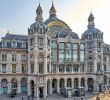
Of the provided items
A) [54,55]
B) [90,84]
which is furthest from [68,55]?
[90,84]

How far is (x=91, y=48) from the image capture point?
274ft

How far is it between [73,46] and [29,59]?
1988 cm

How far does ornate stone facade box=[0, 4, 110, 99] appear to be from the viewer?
69.4 m

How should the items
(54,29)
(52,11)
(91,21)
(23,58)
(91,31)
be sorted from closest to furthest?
(23,58) → (54,29) → (91,31) → (52,11) → (91,21)

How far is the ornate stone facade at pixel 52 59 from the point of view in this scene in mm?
69438

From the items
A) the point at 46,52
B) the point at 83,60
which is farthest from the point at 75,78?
the point at 46,52

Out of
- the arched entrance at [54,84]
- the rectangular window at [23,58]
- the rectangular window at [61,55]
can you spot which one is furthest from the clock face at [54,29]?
the arched entrance at [54,84]

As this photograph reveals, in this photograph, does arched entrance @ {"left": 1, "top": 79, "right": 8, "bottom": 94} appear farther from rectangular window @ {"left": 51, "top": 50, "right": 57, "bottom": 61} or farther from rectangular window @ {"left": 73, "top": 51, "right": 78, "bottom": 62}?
rectangular window @ {"left": 73, "top": 51, "right": 78, "bottom": 62}

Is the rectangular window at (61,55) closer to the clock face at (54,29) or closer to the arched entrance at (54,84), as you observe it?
the clock face at (54,29)

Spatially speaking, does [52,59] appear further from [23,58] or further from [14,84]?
[14,84]

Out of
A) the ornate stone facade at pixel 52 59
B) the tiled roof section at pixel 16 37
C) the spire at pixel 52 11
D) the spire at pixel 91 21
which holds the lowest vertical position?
the ornate stone facade at pixel 52 59

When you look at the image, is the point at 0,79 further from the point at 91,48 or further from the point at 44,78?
the point at 91,48

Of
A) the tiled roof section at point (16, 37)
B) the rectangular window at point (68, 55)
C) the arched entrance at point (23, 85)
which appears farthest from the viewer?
the rectangular window at point (68, 55)

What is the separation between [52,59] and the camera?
252ft
